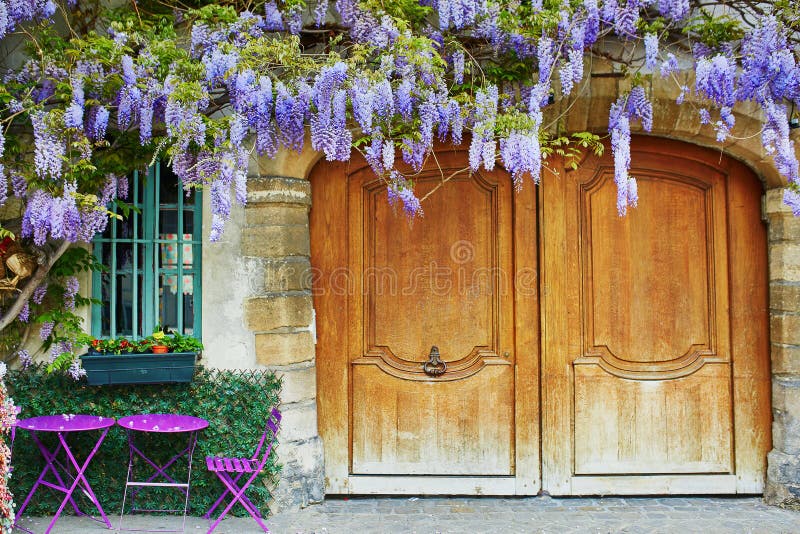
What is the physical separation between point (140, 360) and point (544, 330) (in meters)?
2.40

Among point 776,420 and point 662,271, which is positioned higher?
point 662,271

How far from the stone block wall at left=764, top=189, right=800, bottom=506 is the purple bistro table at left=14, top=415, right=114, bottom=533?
3.88 m

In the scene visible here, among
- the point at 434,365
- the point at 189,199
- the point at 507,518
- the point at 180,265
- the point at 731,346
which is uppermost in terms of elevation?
the point at 189,199

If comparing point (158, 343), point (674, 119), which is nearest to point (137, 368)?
point (158, 343)

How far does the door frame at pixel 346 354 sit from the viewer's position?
15.0ft

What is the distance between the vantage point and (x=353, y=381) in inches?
181

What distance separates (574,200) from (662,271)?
2.33 ft

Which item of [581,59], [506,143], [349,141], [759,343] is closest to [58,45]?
[349,141]

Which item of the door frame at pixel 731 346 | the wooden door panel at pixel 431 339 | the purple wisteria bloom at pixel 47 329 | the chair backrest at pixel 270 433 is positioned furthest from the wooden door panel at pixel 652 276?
the purple wisteria bloom at pixel 47 329

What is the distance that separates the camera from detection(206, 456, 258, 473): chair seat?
151 inches

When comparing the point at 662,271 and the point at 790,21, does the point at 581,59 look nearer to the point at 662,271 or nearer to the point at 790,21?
the point at 790,21

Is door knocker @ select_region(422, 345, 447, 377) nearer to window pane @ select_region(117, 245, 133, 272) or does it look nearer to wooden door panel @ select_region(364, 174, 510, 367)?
wooden door panel @ select_region(364, 174, 510, 367)

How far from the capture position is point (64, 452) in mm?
4176

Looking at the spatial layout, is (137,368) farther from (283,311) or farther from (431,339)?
(431,339)
